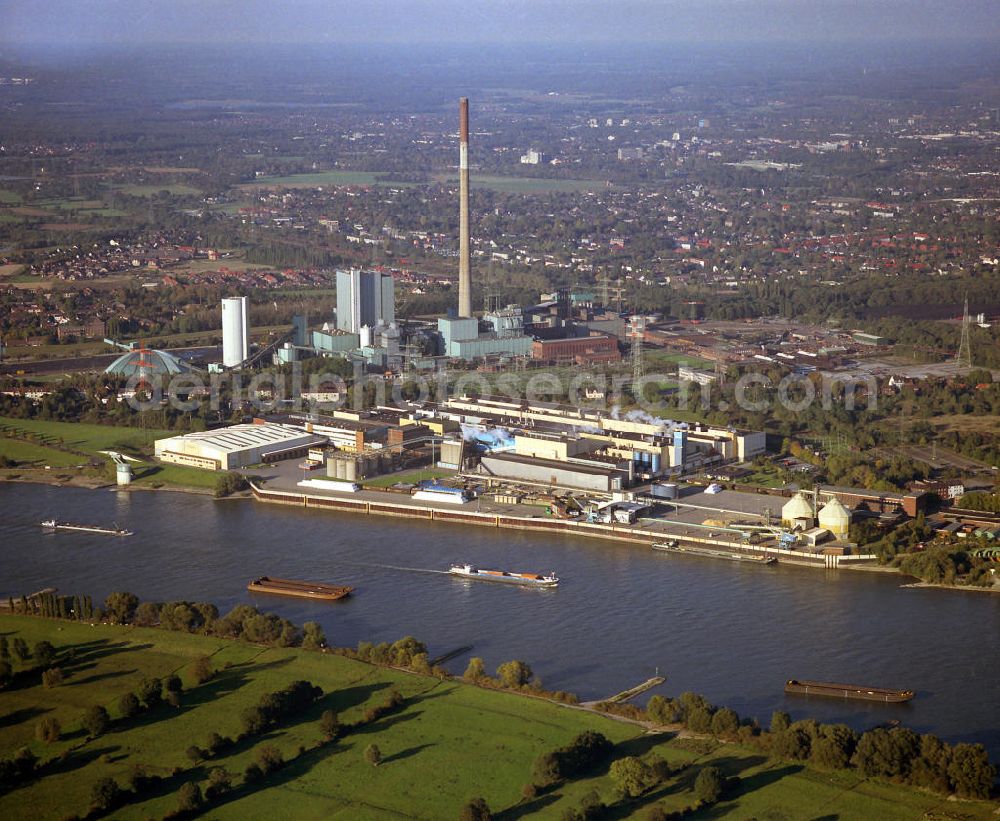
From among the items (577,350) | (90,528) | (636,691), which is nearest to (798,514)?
(636,691)

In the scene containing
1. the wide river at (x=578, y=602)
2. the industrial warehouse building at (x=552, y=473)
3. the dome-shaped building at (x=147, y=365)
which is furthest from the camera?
the dome-shaped building at (x=147, y=365)

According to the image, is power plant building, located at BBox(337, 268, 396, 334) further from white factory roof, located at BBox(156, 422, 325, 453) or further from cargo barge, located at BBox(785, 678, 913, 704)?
cargo barge, located at BBox(785, 678, 913, 704)

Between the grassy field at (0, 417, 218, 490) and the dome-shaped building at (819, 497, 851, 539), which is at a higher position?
the dome-shaped building at (819, 497, 851, 539)

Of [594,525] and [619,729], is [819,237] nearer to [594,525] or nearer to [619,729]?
[594,525]

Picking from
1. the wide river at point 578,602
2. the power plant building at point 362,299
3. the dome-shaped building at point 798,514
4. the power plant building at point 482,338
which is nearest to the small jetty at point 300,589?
the wide river at point 578,602

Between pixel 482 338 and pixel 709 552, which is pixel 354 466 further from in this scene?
pixel 482 338

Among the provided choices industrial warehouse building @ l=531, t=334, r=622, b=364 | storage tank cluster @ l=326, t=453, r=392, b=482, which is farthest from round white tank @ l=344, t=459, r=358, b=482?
industrial warehouse building @ l=531, t=334, r=622, b=364

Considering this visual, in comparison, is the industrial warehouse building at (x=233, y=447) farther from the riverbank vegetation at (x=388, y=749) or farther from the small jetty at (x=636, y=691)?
the small jetty at (x=636, y=691)
